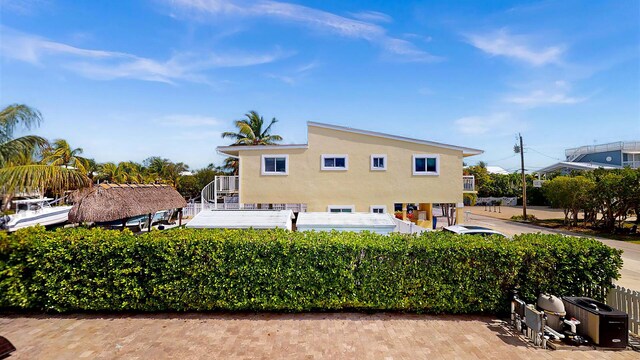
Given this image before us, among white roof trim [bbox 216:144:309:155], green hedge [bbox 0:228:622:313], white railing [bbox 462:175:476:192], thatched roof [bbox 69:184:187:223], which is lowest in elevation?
green hedge [bbox 0:228:622:313]

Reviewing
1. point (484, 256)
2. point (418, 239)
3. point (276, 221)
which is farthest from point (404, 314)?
point (276, 221)

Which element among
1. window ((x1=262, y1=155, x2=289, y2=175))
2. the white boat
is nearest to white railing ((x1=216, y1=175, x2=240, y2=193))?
window ((x1=262, y1=155, x2=289, y2=175))

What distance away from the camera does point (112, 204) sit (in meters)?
13.9

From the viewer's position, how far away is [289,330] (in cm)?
661

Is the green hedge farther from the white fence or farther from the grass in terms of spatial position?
the white fence

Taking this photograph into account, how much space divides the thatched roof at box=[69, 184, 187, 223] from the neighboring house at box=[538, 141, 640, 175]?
5373 cm

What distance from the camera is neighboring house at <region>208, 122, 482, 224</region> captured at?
662 inches

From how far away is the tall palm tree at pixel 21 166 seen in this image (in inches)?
434

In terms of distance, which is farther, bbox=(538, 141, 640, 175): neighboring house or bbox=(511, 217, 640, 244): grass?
bbox=(538, 141, 640, 175): neighboring house

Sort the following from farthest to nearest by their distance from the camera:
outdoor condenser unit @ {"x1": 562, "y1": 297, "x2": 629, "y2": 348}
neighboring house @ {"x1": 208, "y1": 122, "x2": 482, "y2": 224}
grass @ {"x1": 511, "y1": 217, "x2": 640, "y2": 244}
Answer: grass @ {"x1": 511, "y1": 217, "x2": 640, "y2": 244} < neighboring house @ {"x1": 208, "y1": 122, "x2": 482, "y2": 224} < outdoor condenser unit @ {"x1": 562, "y1": 297, "x2": 629, "y2": 348}

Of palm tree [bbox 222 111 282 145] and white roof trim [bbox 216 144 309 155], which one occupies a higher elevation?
palm tree [bbox 222 111 282 145]

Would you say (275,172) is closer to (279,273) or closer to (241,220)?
(241,220)

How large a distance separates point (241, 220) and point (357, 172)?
761cm

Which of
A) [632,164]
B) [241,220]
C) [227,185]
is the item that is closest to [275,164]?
[227,185]
